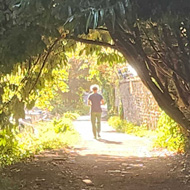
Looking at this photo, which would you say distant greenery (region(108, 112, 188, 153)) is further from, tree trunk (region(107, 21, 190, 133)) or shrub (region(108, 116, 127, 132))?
shrub (region(108, 116, 127, 132))

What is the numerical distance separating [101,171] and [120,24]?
125 inches

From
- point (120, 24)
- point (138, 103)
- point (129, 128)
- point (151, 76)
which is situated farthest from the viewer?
point (138, 103)

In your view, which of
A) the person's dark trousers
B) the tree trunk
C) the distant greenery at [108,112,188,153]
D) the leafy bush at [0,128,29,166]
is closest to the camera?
the tree trunk

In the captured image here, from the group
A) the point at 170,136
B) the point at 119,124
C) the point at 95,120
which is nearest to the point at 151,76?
the point at 170,136

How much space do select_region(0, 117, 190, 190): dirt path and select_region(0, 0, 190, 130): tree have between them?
145 cm

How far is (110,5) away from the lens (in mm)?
3502

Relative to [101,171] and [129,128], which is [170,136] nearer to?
[101,171]

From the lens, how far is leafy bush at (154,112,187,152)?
9.88m

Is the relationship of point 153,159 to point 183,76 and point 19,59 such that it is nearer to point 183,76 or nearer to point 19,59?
point 183,76

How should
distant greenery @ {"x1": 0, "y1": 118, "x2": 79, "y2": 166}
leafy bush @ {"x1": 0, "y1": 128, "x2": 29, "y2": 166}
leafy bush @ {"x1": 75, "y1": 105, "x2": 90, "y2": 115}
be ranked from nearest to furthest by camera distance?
leafy bush @ {"x1": 0, "y1": 128, "x2": 29, "y2": 166} < distant greenery @ {"x1": 0, "y1": 118, "x2": 79, "y2": 166} < leafy bush @ {"x1": 75, "y1": 105, "x2": 90, "y2": 115}

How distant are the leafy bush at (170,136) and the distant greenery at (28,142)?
2815 millimetres

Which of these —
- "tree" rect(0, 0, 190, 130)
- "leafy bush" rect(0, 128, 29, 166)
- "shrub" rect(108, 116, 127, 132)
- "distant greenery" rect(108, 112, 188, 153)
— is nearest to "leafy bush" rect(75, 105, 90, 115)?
"shrub" rect(108, 116, 127, 132)

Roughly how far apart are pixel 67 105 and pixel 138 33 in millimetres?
26763

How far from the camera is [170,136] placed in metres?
10.5
